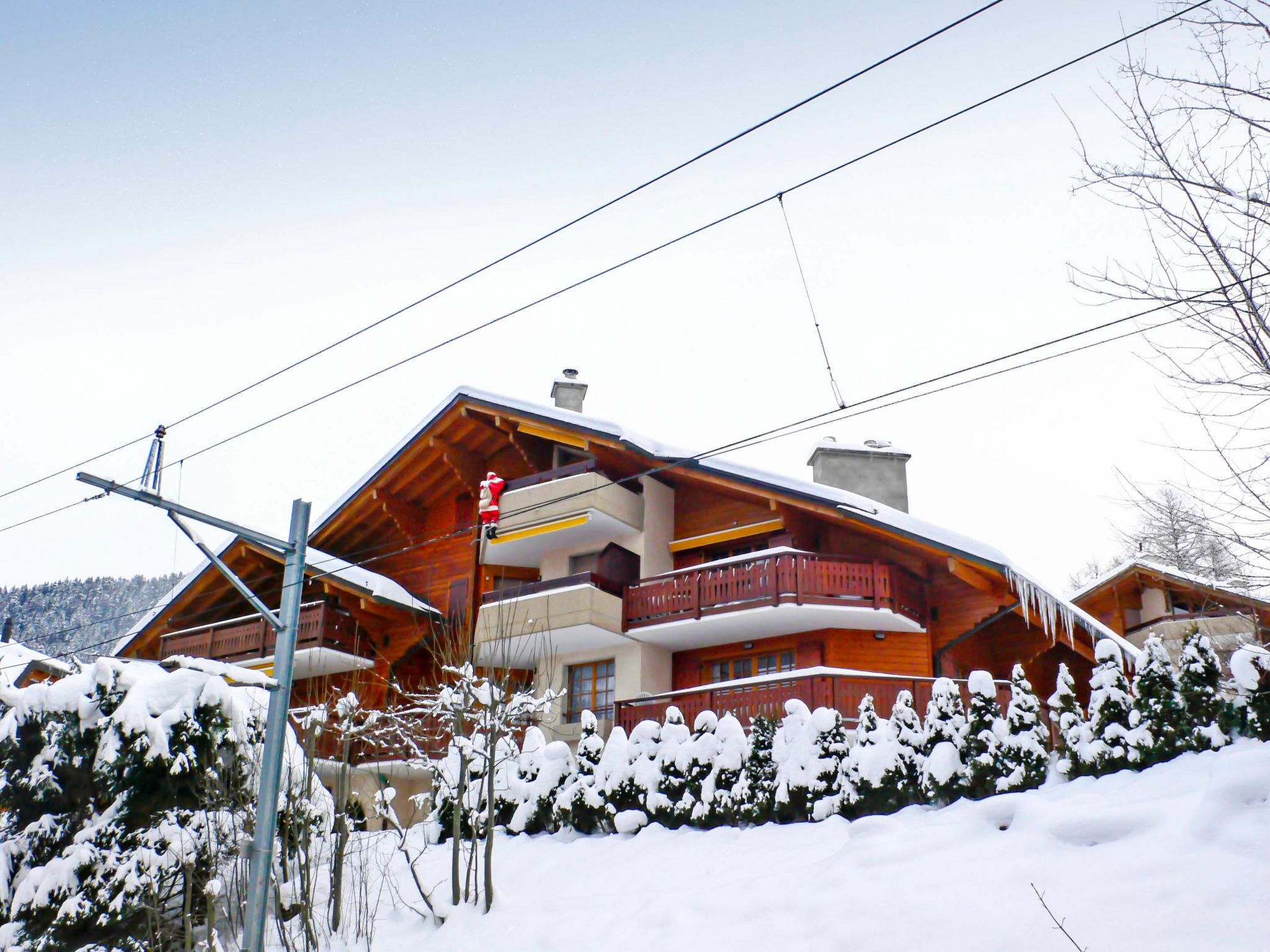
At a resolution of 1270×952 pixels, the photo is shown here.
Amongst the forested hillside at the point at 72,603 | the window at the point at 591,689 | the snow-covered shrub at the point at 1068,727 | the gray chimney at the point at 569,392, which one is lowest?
the snow-covered shrub at the point at 1068,727

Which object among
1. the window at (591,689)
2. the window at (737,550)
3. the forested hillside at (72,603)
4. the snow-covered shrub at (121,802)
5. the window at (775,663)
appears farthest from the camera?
the forested hillside at (72,603)

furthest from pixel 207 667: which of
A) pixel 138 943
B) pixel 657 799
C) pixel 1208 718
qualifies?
pixel 1208 718

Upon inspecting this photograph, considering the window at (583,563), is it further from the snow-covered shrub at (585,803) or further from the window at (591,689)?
the snow-covered shrub at (585,803)

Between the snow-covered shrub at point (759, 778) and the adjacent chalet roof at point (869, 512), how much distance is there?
4183 millimetres

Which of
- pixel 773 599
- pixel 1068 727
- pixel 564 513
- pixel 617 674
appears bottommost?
pixel 1068 727

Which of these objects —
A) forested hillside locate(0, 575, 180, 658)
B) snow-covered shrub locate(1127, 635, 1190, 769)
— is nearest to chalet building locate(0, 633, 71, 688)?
snow-covered shrub locate(1127, 635, 1190, 769)

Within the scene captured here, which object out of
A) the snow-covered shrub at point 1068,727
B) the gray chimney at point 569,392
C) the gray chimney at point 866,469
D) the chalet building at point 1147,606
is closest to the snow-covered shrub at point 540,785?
the snow-covered shrub at point 1068,727

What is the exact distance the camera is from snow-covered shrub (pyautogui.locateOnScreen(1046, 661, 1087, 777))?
12586mm

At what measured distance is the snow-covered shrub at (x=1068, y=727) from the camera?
1259 centimetres

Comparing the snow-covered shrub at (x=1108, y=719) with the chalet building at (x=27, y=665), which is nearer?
the snow-covered shrub at (x=1108, y=719)

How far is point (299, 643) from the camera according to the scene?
24.9 m

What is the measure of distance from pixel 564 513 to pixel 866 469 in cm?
718

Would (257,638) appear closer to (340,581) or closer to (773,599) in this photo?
(340,581)

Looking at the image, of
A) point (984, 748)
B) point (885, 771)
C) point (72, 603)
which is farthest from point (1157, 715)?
point (72, 603)
